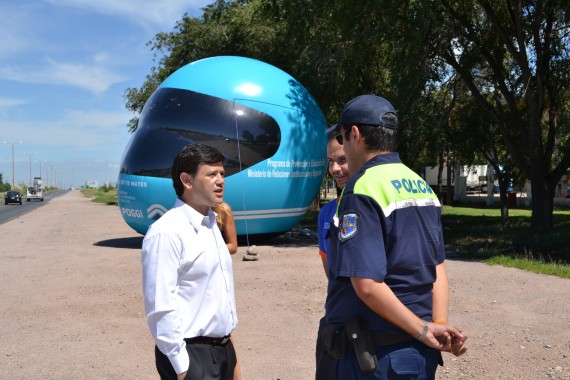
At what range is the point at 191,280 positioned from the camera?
2.91m

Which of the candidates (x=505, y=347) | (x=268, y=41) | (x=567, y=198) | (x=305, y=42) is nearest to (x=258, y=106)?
(x=305, y=42)

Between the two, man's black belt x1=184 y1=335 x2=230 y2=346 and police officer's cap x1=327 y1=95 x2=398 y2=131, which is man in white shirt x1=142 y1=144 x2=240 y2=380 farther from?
police officer's cap x1=327 y1=95 x2=398 y2=131

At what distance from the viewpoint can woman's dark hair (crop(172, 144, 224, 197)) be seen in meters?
3.10

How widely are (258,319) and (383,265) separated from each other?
16.0ft

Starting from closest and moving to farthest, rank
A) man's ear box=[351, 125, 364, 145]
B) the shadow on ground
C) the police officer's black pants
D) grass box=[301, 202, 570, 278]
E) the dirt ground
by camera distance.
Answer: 1. man's ear box=[351, 125, 364, 145]
2. the police officer's black pants
3. the dirt ground
4. grass box=[301, 202, 570, 278]
5. the shadow on ground

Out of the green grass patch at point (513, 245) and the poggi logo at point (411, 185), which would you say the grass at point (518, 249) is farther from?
the poggi logo at point (411, 185)

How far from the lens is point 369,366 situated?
2361 mm

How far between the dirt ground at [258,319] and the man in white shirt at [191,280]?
2.25m

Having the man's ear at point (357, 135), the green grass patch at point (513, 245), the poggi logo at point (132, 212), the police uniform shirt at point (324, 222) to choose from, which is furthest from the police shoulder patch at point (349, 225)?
the poggi logo at point (132, 212)

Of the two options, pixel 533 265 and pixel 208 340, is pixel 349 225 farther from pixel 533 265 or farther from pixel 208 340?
pixel 533 265

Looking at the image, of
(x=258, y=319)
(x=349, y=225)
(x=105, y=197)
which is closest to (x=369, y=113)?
(x=349, y=225)

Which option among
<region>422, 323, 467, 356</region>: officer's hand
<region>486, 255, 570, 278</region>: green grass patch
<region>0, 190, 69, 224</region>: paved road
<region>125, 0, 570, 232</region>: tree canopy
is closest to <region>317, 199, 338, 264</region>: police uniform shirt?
<region>422, 323, 467, 356</region>: officer's hand

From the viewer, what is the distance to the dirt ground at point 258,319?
210 inches

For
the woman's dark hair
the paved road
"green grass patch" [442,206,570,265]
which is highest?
the woman's dark hair
